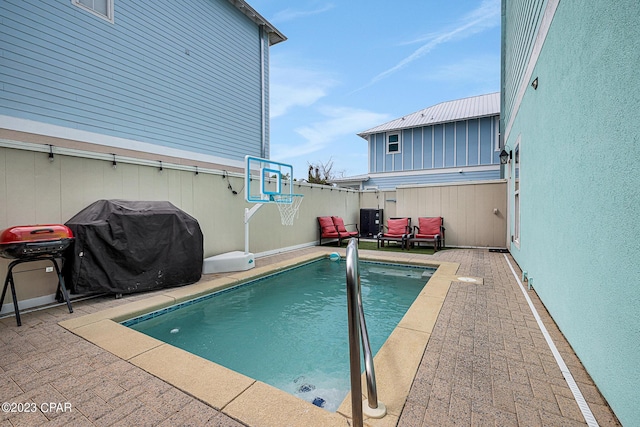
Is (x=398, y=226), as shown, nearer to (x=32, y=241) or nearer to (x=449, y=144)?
(x=449, y=144)

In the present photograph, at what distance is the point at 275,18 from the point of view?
984cm

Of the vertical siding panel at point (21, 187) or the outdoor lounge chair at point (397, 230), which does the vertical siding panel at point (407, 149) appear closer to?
the outdoor lounge chair at point (397, 230)

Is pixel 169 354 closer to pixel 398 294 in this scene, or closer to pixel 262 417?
pixel 262 417

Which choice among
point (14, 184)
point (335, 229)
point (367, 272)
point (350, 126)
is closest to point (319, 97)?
point (350, 126)

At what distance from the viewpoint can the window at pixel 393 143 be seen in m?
14.8

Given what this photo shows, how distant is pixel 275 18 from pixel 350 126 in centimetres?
1366

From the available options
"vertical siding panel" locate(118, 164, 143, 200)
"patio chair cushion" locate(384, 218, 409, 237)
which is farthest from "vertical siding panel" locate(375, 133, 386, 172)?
"vertical siding panel" locate(118, 164, 143, 200)

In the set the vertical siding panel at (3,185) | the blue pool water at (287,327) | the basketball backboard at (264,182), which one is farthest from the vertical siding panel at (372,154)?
the vertical siding panel at (3,185)

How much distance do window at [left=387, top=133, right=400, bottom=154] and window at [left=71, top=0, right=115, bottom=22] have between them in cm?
1240

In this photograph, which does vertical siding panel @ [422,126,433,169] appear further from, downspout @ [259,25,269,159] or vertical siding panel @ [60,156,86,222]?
vertical siding panel @ [60,156,86,222]

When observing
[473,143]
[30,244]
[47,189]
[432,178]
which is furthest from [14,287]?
[473,143]

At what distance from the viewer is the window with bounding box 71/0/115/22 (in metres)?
4.95

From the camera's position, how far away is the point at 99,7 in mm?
5191

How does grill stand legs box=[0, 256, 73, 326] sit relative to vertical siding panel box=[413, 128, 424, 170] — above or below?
below
